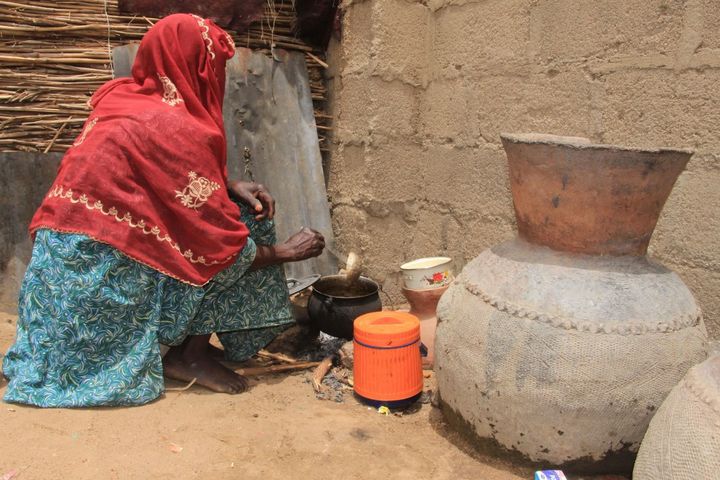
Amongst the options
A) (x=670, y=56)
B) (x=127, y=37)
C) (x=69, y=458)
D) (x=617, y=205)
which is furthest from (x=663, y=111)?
(x=127, y=37)

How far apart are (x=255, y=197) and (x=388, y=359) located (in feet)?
3.29

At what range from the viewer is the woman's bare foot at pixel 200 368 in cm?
297

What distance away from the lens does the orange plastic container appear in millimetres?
2711

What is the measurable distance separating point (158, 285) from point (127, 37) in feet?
6.49

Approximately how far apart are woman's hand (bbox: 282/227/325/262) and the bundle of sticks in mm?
1786

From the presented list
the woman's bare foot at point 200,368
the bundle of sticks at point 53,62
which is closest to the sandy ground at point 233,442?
the woman's bare foot at point 200,368

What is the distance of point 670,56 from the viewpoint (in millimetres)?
2553

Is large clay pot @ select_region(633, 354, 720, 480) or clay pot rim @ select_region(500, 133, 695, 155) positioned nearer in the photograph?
A: large clay pot @ select_region(633, 354, 720, 480)

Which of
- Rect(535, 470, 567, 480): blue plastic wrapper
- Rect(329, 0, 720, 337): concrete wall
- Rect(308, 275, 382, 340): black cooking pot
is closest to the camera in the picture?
A: Rect(535, 470, 567, 480): blue plastic wrapper

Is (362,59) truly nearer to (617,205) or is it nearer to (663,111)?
(663,111)

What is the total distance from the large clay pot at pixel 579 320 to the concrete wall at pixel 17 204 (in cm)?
288

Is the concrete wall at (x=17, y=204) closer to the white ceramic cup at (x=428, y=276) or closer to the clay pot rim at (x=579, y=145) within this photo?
the white ceramic cup at (x=428, y=276)

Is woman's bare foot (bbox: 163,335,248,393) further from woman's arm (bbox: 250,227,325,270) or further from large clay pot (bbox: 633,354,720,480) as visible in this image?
large clay pot (bbox: 633,354,720,480)

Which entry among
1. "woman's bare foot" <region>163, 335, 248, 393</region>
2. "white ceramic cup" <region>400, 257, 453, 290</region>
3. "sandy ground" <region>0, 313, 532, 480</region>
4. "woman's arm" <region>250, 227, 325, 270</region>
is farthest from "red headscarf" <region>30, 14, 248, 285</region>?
"white ceramic cup" <region>400, 257, 453, 290</region>
